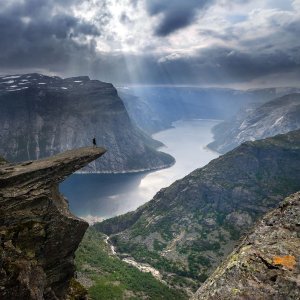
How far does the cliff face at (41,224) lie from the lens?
107 feet

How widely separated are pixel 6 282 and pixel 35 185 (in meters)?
15.1

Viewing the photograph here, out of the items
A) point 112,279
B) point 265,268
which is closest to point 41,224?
point 265,268

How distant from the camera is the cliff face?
32.7m

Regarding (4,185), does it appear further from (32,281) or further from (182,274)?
(182,274)

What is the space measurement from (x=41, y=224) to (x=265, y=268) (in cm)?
2907

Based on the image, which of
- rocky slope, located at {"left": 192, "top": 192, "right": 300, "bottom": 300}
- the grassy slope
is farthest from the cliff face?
the grassy slope

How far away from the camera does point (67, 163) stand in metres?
43.0

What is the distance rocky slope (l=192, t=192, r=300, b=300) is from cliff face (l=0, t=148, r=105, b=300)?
21.4 m

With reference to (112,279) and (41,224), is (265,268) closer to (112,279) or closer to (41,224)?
(41,224)

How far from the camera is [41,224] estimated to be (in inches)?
1443

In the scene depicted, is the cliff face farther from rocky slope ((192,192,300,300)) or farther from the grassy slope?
the grassy slope

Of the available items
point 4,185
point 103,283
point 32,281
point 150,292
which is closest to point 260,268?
point 32,281

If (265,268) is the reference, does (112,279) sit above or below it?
below

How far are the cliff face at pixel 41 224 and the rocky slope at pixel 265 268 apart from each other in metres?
21.4
